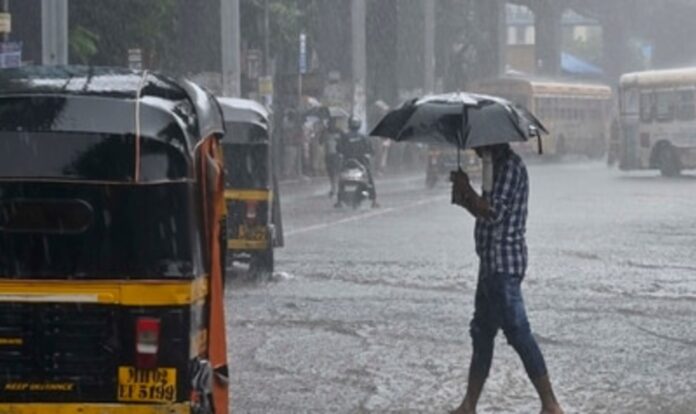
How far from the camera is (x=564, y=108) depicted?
56562 millimetres

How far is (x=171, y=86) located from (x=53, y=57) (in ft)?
47.6

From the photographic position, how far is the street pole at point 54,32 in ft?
72.7

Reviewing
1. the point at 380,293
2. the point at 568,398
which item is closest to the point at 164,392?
the point at 568,398

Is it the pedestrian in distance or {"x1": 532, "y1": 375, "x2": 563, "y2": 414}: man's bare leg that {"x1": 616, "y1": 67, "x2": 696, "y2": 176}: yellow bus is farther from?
{"x1": 532, "y1": 375, "x2": 563, "y2": 414}: man's bare leg

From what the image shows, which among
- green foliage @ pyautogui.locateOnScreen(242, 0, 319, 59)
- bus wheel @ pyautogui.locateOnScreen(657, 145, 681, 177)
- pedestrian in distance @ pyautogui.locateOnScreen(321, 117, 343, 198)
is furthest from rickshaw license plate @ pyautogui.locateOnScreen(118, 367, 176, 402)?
bus wheel @ pyautogui.locateOnScreen(657, 145, 681, 177)

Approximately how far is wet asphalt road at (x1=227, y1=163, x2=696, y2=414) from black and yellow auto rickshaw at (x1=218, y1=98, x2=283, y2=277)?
1.62ft

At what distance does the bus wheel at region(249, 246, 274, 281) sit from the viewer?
16.8 meters

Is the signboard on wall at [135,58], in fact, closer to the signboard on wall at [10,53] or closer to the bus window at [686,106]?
the signboard on wall at [10,53]

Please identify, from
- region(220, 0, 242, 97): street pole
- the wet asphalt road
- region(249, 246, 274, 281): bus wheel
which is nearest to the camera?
the wet asphalt road

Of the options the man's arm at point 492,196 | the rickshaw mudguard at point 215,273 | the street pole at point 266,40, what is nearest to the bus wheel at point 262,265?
the man's arm at point 492,196

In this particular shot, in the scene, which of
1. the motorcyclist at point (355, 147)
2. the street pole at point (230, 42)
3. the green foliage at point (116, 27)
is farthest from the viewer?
the street pole at point (230, 42)

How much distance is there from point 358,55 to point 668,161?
11.4 metres

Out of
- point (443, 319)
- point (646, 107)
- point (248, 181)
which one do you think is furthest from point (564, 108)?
point (443, 319)

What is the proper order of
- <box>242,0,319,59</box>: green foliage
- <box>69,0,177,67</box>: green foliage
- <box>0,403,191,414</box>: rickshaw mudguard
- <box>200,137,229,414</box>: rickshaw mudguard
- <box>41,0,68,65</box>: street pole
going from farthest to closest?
<box>242,0,319,59</box>: green foliage
<box>69,0,177,67</box>: green foliage
<box>41,0,68,65</box>: street pole
<box>200,137,229,414</box>: rickshaw mudguard
<box>0,403,191,414</box>: rickshaw mudguard
